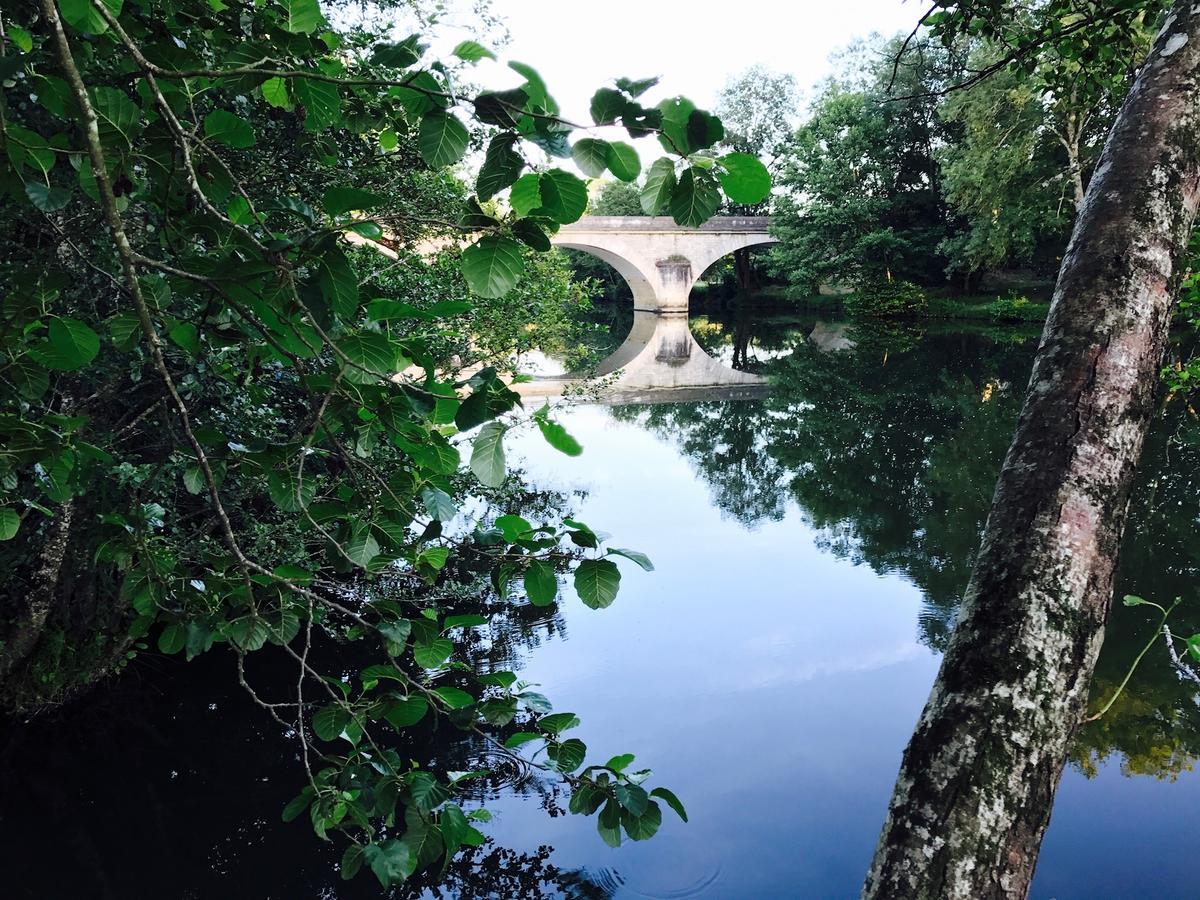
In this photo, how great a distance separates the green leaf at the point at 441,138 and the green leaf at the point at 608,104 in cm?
21

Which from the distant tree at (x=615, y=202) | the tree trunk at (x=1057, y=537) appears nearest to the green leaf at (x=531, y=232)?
the tree trunk at (x=1057, y=537)

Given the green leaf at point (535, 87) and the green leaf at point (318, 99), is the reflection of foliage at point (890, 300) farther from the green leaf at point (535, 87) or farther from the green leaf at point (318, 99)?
the green leaf at point (535, 87)

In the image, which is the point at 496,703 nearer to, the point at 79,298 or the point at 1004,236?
the point at 79,298

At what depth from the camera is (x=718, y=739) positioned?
5254mm

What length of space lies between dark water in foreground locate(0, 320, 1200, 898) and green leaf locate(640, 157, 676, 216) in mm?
3713

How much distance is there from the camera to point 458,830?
1.33 metres

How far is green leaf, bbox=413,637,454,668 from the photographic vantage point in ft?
4.79

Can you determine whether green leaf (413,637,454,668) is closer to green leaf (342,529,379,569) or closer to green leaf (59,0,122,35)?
green leaf (342,529,379,569)

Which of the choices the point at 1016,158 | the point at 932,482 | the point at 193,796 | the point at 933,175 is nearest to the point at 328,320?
the point at 193,796

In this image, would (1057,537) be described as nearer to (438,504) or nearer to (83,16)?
(438,504)

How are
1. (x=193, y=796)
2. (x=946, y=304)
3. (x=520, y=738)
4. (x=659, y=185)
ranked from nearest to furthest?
(x=659, y=185), (x=520, y=738), (x=193, y=796), (x=946, y=304)

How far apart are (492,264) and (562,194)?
13 centimetres

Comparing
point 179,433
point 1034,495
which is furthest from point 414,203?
point 1034,495

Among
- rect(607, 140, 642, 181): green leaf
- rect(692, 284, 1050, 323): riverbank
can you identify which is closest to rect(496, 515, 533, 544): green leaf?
rect(607, 140, 642, 181): green leaf
